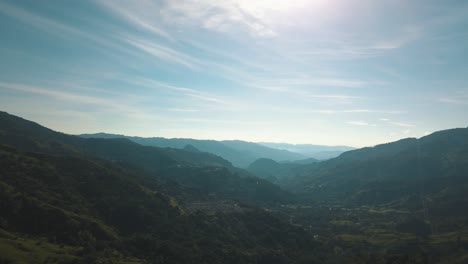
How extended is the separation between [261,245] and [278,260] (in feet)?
91.3

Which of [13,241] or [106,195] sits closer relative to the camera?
[13,241]

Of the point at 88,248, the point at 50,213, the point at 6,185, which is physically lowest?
the point at 88,248

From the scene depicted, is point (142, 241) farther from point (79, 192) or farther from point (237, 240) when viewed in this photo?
point (237, 240)

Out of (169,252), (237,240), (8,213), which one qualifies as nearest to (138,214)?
(169,252)

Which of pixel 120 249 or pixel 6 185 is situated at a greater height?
pixel 6 185

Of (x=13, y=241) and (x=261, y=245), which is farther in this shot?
(x=261, y=245)

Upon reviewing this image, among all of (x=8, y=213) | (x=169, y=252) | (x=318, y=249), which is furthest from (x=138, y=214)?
(x=318, y=249)

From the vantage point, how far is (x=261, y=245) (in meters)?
187

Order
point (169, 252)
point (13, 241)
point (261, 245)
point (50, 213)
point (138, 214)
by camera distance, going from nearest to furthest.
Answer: point (13, 241) → point (50, 213) → point (169, 252) → point (138, 214) → point (261, 245)

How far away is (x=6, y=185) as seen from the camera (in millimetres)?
124250

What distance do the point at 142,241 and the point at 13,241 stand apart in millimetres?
53669

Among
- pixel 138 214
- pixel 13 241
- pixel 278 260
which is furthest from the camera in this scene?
pixel 138 214

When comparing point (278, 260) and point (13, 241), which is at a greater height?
point (13, 241)

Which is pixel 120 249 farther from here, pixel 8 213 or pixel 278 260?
pixel 278 260
